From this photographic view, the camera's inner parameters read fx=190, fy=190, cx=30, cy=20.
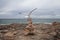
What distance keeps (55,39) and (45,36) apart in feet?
3.84

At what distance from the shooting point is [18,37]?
17.6 meters

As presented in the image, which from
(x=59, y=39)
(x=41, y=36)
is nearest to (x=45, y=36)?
(x=41, y=36)

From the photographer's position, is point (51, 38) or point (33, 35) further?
point (33, 35)

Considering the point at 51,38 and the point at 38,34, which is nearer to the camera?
the point at 51,38

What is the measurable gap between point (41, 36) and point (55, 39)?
1538 millimetres

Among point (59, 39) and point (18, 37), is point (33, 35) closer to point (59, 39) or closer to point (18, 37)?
point (18, 37)

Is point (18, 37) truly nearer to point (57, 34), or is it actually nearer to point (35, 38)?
point (35, 38)

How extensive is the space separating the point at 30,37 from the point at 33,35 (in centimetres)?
62

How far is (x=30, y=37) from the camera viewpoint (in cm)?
1772

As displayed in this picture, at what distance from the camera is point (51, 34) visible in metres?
18.0

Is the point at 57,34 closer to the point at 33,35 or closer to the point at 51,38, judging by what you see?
the point at 51,38

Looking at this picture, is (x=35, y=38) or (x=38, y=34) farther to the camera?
(x=38, y=34)

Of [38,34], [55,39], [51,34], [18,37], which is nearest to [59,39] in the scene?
[55,39]

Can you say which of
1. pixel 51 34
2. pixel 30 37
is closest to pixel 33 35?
pixel 30 37
